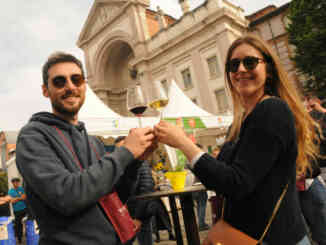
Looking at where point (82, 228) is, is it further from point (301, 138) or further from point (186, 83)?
point (186, 83)

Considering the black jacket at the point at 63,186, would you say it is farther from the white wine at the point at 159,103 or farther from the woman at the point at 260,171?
the white wine at the point at 159,103

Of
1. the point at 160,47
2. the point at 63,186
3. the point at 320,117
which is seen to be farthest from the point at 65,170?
the point at 160,47

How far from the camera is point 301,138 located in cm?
145

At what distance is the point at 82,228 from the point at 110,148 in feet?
36.2

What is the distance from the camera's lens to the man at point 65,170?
107cm

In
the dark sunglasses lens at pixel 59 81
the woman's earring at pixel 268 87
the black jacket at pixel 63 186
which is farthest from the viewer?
the woman's earring at pixel 268 87

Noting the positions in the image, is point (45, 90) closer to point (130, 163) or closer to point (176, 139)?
point (130, 163)

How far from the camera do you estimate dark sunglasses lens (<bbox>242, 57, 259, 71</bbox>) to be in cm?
149

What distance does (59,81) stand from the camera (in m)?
1.41

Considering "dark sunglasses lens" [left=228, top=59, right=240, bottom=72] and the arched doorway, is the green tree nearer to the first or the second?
"dark sunglasses lens" [left=228, top=59, right=240, bottom=72]

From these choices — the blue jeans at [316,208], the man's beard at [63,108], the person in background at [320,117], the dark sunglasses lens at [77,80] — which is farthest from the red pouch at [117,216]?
the person in background at [320,117]

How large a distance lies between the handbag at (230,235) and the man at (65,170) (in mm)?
480

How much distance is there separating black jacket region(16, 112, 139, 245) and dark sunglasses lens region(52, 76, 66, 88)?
0.24 m

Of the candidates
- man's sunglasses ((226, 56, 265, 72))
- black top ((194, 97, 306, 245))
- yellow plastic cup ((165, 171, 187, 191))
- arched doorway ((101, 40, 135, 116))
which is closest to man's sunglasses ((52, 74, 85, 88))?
black top ((194, 97, 306, 245))
